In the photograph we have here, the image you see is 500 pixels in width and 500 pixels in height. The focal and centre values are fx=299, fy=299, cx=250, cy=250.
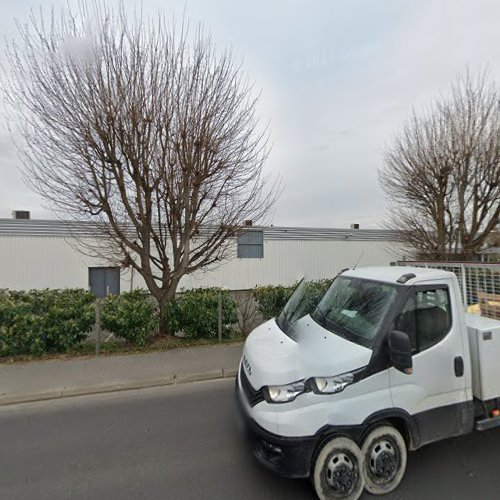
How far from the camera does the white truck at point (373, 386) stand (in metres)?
2.31

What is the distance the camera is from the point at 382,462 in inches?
97.0

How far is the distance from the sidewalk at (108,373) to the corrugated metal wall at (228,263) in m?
9.09

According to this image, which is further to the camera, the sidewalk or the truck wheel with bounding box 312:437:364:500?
the sidewalk

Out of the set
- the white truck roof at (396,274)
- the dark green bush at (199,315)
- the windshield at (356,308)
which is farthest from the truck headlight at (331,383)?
the dark green bush at (199,315)

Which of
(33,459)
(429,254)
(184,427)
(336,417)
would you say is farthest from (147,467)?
(429,254)

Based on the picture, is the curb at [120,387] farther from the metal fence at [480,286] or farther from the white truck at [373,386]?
the metal fence at [480,286]

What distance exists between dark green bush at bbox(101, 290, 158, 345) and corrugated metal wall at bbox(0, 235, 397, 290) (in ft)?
27.1

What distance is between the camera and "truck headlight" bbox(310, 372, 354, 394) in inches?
92.4

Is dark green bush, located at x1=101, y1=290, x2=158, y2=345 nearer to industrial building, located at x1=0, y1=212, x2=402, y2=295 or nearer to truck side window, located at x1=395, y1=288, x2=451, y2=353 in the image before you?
truck side window, located at x1=395, y1=288, x2=451, y2=353

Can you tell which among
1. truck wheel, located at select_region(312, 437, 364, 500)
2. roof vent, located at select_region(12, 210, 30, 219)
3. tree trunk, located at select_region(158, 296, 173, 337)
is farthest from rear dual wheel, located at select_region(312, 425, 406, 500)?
roof vent, located at select_region(12, 210, 30, 219)

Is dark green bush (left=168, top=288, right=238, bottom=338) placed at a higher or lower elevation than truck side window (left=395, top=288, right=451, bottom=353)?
lower

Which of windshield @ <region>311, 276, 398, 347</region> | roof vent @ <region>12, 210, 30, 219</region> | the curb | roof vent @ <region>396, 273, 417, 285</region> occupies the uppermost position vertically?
roof vent @ <region>12, 210, 30, 219</region>

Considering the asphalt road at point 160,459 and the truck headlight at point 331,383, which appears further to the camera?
the asphalt road at point 160,459

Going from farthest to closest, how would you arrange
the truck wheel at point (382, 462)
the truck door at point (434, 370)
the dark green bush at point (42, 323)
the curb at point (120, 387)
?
the dark green bush at point (42, 323)
the curb at point (120, 387)
the truck door at point (434, 370)
the truck wheel at point (382, 462)
